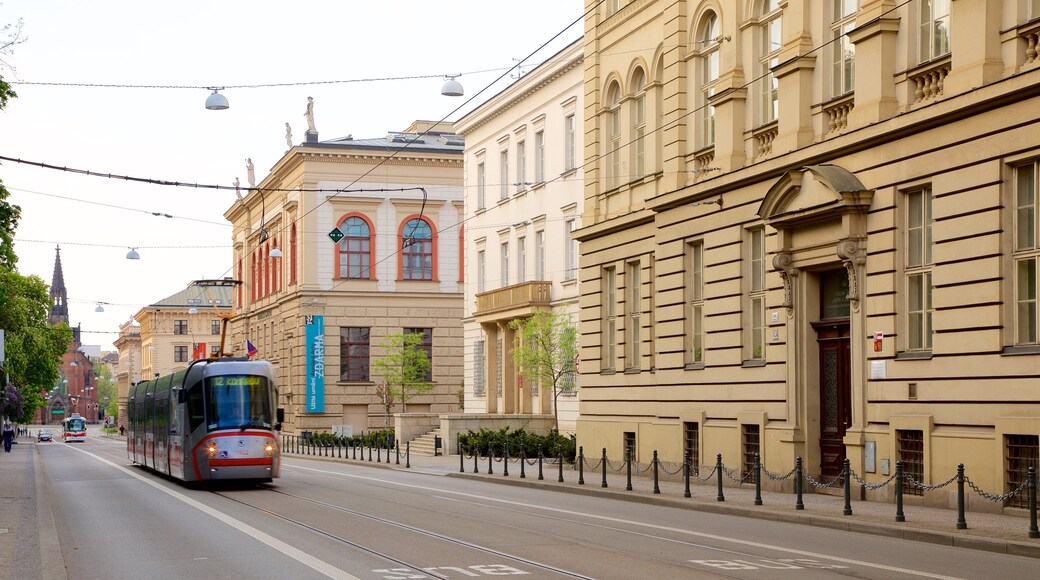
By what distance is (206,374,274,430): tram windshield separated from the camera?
3023cm

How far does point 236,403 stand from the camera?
99.6 ft

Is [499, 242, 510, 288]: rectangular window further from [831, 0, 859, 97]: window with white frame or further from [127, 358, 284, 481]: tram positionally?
[831, 0, 859, 97]: window with white frame

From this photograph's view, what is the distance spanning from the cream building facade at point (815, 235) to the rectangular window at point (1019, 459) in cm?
4

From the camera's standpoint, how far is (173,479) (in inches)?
1458

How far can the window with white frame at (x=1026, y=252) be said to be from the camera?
1958 cm

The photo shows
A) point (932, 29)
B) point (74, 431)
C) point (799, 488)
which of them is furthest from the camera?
point (74, 431)

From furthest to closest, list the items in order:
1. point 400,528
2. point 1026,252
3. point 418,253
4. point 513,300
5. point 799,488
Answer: point 418,253
point 513,300
point 799,488
point 1026,252
point 400,528

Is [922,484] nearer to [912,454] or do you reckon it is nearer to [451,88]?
[912,454]

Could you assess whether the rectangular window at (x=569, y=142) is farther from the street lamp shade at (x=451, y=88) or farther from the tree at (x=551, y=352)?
the street lamp shade at (x=451, y=88)

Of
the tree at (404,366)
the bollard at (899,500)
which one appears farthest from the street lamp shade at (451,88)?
the tree at (404,366)

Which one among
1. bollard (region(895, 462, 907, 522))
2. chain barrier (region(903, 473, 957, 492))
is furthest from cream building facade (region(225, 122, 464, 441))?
bollard (region(895, 462, 907, 522))

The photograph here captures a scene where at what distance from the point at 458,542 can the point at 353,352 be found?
59.8 metres

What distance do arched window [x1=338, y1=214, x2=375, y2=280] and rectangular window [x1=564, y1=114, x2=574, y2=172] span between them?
30.0 m

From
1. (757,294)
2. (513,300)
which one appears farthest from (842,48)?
(513,300)
